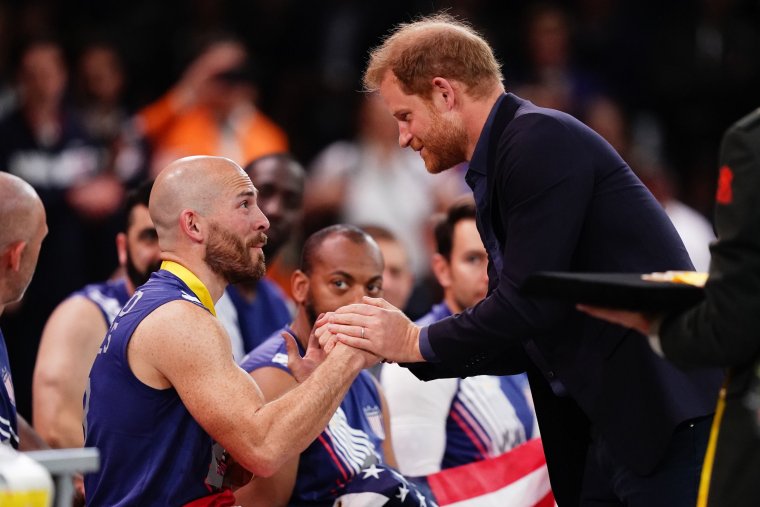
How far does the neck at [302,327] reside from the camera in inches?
175

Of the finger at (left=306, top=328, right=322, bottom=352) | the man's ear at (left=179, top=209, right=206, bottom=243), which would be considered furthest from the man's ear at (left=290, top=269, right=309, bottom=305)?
the man's ear at (left=179, top=209, right=206, bottom=243)

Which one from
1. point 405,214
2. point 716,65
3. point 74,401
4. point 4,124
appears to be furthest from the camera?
point 716,65

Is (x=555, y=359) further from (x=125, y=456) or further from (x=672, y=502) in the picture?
(x=125, y=456)

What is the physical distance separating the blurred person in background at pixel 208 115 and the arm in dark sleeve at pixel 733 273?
16.8 feet

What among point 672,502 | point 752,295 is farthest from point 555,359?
point 752,295

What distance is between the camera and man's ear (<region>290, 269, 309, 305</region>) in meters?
4.57

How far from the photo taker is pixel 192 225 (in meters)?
3.84

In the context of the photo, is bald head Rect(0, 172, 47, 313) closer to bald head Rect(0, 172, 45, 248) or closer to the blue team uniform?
bald head Rect(0, 172, 45, 248)

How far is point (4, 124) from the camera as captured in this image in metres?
7.24

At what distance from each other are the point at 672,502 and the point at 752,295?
0.84m

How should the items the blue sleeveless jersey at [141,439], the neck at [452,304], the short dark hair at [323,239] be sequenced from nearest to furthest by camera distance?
the blue sleeveless jersey at [141,439]
the short dark hair at [323,239]
the neck at [452,304]

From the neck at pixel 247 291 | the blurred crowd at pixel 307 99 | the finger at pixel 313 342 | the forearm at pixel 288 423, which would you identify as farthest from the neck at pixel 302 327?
the blurred crowd at pixel 307 99

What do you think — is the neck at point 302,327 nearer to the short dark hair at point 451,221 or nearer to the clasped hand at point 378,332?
the clasped hand at point 378,332

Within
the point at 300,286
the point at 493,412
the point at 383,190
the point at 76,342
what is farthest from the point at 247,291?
the point at 383,190
